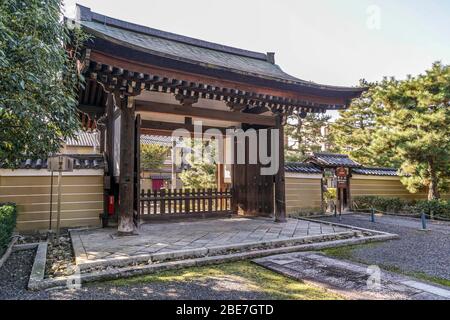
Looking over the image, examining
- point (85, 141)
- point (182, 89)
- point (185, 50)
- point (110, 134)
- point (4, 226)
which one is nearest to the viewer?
point (4, 226)

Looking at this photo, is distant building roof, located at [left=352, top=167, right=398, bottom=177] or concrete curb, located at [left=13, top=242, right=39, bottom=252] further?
distant building roof, located at [left=352, top=167, right=398, bottom=177]

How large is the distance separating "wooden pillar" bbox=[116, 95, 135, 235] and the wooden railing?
170cm

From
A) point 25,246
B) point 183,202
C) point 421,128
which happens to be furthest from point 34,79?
point 421,128

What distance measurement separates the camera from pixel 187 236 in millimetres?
5527

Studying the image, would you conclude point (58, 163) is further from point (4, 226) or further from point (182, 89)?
point (182, 89)

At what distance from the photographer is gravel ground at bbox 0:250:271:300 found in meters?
3.03

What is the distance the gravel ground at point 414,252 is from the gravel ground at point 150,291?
2.21 metres

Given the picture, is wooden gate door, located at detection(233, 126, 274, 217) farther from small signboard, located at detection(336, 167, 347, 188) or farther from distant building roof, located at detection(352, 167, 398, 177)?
distant building roof, located at detection(352, 167, 398, 177)

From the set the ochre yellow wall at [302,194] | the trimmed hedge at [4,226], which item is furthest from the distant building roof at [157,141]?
the trimmed hedge at [4,226]

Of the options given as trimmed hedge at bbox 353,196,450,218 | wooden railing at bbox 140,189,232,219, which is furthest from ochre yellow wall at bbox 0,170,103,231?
trimmed hedge at bbox 353,196,450,218

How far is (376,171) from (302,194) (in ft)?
12.7

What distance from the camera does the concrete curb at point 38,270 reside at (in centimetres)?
320
